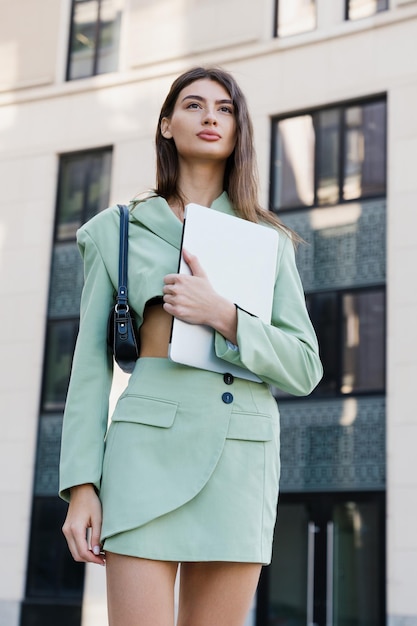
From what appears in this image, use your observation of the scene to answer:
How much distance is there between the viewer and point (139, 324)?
2705 millimetres

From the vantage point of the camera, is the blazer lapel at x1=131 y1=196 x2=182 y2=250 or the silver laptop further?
the blazer lapel at x1=131 y1=196 x2=182 y2=250

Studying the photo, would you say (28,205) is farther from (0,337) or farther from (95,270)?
(95,270)

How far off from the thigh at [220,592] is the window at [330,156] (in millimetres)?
13008

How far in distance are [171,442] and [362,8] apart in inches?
568

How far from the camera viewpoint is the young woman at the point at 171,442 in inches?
96.2

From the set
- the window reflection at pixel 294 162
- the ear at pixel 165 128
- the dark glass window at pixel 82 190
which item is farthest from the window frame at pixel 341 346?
the ear at pixel 165 128

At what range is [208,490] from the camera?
250 centimetres

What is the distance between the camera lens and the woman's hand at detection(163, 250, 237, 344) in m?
2.56

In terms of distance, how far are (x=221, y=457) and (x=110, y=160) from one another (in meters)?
15.7

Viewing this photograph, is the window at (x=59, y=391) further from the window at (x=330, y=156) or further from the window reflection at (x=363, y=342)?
the window reflection at (x=363, y=342)

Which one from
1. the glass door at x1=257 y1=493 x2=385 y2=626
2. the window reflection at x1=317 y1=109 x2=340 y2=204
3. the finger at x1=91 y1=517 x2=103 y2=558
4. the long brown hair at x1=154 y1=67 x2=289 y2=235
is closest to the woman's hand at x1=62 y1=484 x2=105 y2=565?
the finger at x1=91 y1=517 x2=103 y2=558

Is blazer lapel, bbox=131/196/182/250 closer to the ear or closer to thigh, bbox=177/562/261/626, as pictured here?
the ear

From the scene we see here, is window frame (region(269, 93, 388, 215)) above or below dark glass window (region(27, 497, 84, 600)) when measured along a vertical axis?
above

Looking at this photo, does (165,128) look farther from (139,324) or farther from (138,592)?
(138,592)
